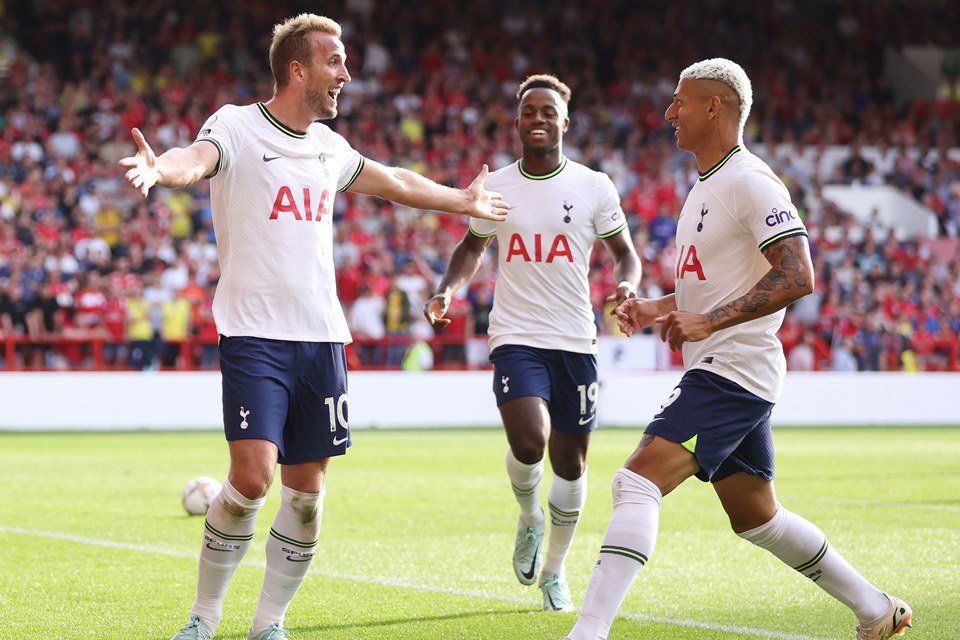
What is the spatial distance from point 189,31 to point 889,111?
17676 millimetres

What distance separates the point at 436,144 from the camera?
2805 centimetres

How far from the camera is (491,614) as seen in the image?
6621 mm

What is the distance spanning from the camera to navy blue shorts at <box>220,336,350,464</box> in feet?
17.8

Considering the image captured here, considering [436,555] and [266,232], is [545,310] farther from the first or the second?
[266,232]

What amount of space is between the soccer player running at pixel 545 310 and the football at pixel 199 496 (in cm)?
361

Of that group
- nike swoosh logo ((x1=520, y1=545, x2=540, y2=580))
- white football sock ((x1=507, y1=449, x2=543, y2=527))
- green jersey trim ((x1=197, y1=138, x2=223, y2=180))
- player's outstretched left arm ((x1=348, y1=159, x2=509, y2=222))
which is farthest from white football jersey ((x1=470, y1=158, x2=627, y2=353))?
green jersey trim ((x1=197, y1=138, x2=223, y2=180))

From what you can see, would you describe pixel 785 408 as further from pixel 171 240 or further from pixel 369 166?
pixel 369 166

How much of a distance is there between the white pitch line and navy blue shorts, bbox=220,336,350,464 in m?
1.77

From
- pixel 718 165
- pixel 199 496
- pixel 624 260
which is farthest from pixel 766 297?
pixel 199 496

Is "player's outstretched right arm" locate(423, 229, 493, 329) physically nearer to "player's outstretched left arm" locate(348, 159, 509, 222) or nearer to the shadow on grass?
"player's outstretched left arm" locate(348, 159, 509, 222)

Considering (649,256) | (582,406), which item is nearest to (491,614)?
(582,406)

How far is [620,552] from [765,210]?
140 centimetres

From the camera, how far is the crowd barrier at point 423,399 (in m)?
20.1

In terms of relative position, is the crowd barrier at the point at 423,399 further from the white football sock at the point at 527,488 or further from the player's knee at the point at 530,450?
the player's knee at the point at 530,450
